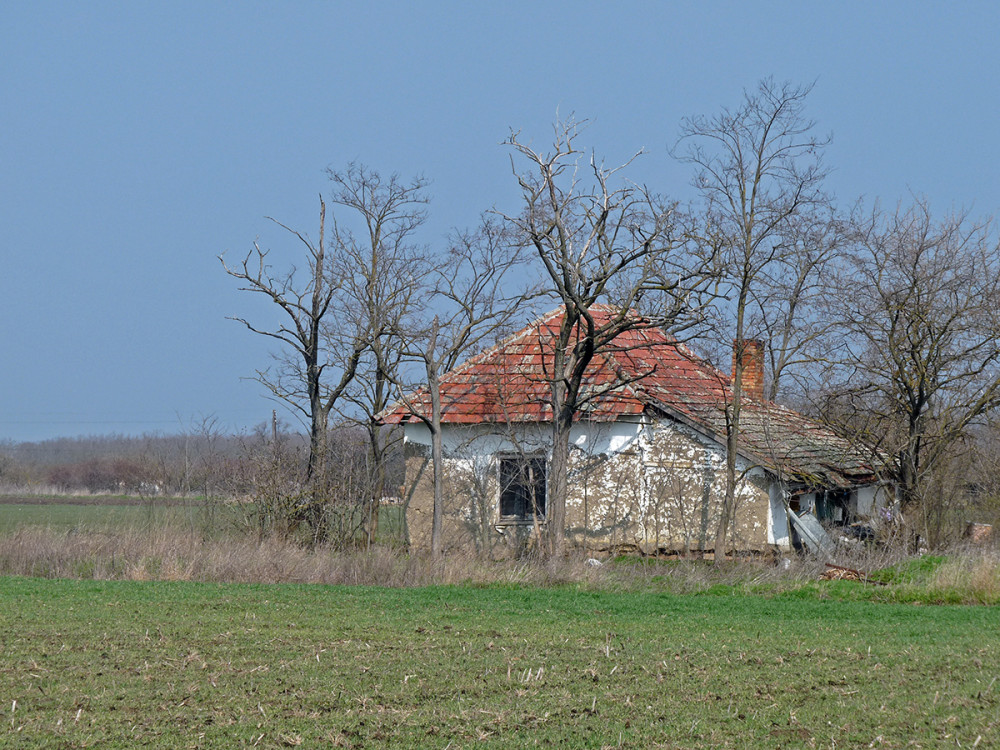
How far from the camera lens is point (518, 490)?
21.3 meters

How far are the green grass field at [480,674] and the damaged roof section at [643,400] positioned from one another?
22.6 ft

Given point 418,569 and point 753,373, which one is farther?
point 753,373

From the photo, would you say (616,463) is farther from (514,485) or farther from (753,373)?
(753,373)

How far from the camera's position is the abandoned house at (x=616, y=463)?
20266mm

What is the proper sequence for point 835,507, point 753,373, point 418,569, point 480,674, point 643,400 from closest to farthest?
1. point 480,674
2. point 418,569
3. point 643,400
4. point 835,507
5. point 753,373

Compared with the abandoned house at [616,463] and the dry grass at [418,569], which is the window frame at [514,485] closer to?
the abandoned house at [616,463]

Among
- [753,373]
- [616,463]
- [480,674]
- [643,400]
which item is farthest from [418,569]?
[753,373]

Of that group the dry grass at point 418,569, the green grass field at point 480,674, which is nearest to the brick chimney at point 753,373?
the dry grass at point 418,569

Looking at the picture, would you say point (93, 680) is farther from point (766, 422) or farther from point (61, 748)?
point (766, 422)

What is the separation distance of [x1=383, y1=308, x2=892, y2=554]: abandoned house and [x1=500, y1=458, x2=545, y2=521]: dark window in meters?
0.03

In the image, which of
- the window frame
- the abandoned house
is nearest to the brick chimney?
the abandoned house

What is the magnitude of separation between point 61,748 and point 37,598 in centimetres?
767

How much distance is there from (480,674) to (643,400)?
12.3 meters

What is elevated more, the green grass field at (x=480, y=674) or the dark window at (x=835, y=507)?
the dark window at (x=835, y=507)
